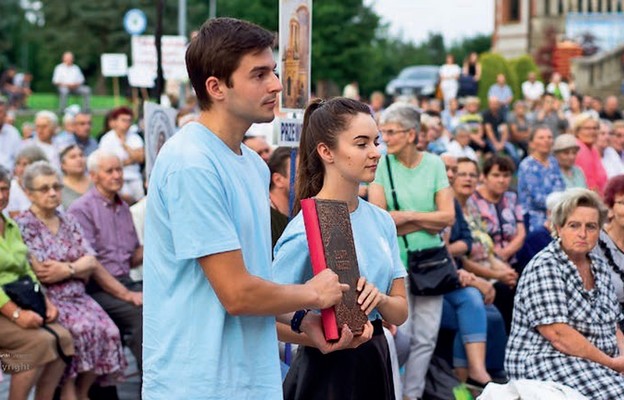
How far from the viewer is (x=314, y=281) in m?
3.89

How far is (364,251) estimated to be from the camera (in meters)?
4.88

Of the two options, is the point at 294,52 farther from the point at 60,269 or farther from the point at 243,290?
the point at 243,290

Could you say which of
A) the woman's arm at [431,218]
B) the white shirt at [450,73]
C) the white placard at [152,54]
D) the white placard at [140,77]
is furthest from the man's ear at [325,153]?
the white shirt at [450,73]

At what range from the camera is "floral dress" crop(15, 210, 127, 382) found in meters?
8.20

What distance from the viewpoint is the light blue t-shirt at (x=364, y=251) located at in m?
4.77

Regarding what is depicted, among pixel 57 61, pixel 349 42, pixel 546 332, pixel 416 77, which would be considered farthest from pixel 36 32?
pixel 546 332

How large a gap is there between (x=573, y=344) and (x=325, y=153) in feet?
7.89

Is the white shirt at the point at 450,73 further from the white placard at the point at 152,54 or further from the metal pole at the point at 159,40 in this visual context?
the metal pole at the point at 159,40

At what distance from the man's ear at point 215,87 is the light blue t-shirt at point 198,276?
11cm

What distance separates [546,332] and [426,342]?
69.4 inches

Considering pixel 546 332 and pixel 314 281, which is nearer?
pixel 314 281

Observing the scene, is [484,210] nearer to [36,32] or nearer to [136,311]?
[136,311]

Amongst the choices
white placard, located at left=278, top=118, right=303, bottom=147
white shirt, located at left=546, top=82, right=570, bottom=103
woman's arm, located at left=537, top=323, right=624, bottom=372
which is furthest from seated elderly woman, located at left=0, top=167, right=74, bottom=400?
white shirt, located at left=546, top=82, right=570, bottom=103

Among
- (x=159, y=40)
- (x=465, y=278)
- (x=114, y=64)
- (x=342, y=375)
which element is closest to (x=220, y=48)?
(x=342, y=375)
